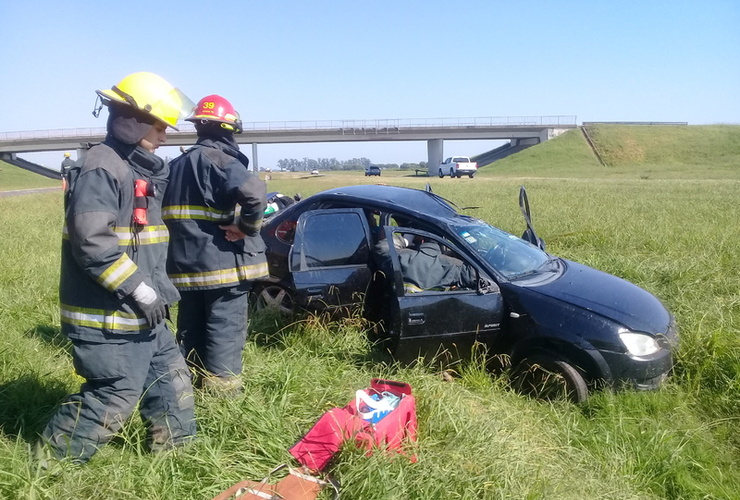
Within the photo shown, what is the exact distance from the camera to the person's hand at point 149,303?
2.40m

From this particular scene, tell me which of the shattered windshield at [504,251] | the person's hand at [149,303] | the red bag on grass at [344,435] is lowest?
the red bag on grass at [344,435]

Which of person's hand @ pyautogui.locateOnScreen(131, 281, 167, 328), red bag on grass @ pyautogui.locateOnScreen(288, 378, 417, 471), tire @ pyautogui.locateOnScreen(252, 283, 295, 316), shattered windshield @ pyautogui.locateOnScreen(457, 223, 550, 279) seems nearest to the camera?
person's hand @ pyautogui.locateOnScreen(131, 281, 167, 328)

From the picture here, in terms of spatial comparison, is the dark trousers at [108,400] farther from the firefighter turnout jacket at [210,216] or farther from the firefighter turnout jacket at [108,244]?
the firefighter turnout jacket at [210,216]

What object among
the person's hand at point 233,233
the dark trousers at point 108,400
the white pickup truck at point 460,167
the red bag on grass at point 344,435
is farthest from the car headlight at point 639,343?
the white pickup truck at point 460,167

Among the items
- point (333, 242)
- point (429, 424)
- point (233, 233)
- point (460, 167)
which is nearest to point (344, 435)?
point (429, 424)

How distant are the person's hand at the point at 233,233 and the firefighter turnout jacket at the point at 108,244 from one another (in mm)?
639

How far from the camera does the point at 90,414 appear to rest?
2432 millimetres

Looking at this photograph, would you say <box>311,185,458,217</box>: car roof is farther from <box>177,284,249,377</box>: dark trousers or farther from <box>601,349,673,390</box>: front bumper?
<box>601,349,673,390</box>: front bumper

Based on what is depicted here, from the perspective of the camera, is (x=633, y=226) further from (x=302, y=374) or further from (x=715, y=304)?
(x=302, y=374)

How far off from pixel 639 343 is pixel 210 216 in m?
2.83

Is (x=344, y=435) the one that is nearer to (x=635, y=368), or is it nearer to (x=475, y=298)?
(x=475, y=298)

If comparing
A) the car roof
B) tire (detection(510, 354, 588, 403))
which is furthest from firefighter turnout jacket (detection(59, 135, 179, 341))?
Result: tire (detection(510, 354, 588, 403))

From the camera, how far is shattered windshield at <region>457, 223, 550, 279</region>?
417 centimetres

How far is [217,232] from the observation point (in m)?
3.33
